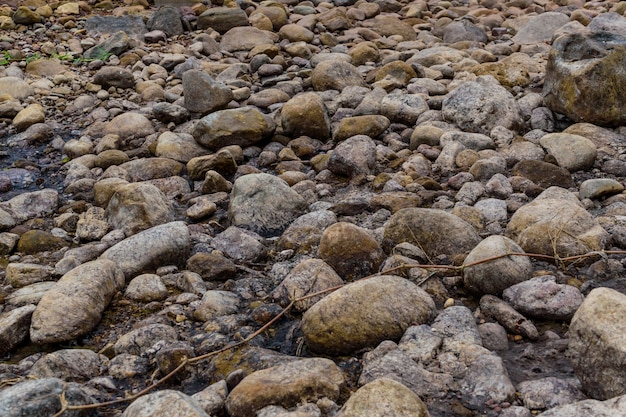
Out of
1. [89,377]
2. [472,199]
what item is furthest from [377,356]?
[472,199]

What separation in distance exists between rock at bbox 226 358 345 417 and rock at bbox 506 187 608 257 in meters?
1.87

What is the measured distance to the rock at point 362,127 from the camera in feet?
22.8

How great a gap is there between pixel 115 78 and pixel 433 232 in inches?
248

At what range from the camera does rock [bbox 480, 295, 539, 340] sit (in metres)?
3.61

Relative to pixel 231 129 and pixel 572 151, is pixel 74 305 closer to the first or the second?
pixel 231 129

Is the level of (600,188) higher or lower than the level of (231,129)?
higher

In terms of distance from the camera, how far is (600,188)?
5.20 m

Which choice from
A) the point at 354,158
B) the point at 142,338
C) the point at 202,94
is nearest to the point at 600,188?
the point at 354,158

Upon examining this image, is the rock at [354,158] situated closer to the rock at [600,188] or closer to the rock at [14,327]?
the rock at [600,188]

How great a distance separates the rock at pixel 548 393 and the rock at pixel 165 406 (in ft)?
5.10

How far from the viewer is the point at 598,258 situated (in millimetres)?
4203

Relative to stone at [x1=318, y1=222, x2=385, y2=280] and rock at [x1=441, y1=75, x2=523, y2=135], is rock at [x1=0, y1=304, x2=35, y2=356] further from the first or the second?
rock at [x1=441, y1=75, x2=523, y2=135]

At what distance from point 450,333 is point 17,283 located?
3239mm

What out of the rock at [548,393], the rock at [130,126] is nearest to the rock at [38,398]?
the rock at [548,393]
